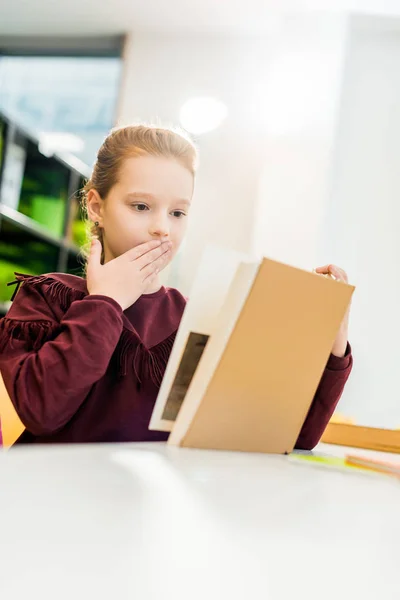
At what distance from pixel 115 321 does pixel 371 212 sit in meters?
2.96

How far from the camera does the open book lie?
2.28 feet

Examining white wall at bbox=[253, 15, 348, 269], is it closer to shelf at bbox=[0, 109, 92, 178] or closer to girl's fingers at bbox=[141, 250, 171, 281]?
shelf at bbox=[0, 109, 92, 178]

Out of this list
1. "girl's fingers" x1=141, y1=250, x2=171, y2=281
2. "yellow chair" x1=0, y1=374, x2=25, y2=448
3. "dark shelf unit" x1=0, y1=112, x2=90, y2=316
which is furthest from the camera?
"dark shelf unit" x1=0, y1=112, x2=90, y2=316

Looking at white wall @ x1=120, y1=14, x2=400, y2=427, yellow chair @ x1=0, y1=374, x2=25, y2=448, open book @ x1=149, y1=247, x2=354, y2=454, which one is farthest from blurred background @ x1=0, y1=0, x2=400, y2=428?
open book @ x1=149, y1=247, x2=354, y2=454

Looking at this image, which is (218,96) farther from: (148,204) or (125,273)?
(125,273)

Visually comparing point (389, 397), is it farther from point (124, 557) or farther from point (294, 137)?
point (124, 557)

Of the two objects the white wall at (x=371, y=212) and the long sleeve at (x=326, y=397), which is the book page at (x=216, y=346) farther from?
the white wall at (x=371, y=212)

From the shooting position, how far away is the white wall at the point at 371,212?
134 inches

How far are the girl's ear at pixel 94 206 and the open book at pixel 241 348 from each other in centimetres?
43

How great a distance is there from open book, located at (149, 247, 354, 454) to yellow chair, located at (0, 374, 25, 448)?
0.49 metres

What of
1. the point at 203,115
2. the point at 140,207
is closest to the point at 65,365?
the point at 140,207

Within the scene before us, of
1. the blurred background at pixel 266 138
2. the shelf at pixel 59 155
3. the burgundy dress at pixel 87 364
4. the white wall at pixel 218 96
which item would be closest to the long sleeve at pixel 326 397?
the burgundy dress at pixel 87 364

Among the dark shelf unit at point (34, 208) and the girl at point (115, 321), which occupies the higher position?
the girl at point (115, 321)

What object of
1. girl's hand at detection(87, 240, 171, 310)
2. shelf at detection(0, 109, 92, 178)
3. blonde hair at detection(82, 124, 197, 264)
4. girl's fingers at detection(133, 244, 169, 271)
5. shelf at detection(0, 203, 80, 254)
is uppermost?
blonde hair at detection(82, 124, 197, 264)
